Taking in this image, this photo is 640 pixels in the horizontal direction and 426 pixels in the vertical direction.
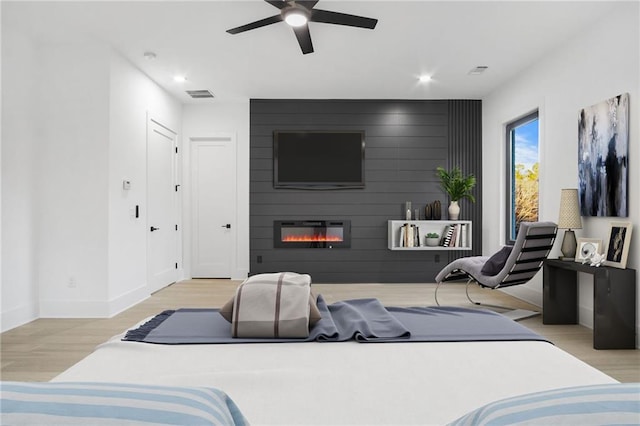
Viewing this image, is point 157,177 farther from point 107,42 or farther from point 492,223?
point 492,223

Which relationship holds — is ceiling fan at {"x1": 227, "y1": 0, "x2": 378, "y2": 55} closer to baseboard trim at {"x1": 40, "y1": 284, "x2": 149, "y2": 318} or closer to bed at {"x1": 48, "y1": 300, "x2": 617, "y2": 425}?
bed at {"x1": 48, "y1": 300, "x2": 617, "y2": 425}

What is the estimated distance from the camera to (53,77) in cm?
421

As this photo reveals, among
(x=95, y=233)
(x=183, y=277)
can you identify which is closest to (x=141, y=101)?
(x=95, y=233)

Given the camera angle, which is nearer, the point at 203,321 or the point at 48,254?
the point at 203,321

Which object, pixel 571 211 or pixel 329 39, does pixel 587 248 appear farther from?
pixel 329 39

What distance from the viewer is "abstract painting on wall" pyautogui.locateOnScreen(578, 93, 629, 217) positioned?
3.40m

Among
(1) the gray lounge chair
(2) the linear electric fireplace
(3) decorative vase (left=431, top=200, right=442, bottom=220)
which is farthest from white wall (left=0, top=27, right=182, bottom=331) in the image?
(3) decorative vase (left=431, top=200, right=442, bottom=220)

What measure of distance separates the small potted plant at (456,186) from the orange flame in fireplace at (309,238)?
1.74m

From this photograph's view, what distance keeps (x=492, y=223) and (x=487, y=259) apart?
179 centimetres

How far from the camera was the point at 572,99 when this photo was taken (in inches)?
161

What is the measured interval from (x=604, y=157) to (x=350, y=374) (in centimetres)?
346

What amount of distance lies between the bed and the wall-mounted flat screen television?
16.4ft

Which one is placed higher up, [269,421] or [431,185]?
[431,185]

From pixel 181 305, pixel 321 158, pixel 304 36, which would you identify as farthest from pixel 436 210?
pixel 181 305
